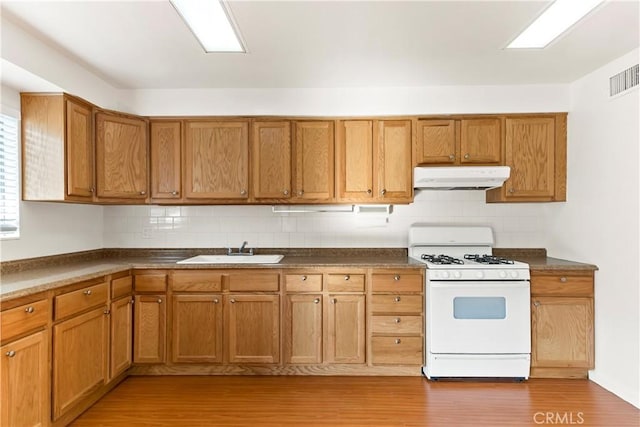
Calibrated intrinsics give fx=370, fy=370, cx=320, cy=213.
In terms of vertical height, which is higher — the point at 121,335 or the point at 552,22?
the point at 552,22

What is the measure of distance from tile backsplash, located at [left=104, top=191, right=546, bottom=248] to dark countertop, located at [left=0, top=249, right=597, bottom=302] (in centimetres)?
9

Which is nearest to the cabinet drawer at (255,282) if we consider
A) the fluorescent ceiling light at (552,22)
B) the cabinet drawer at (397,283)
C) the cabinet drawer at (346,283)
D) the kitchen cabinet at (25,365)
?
the cabinet drawer at (346,283)

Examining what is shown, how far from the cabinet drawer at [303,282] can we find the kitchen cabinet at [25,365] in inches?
63.9

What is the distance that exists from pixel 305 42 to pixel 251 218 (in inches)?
70.0

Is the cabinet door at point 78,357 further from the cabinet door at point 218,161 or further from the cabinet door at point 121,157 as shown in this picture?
the cabinet door at point 218,161

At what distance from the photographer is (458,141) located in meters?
3.34

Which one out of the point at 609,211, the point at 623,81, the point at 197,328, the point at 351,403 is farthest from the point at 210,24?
the point at 609,211

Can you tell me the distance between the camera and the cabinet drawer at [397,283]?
10.1ft

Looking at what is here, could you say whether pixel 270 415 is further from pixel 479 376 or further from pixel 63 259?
pixel 63 259

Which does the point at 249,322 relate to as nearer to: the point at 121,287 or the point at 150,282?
the point at 150,282

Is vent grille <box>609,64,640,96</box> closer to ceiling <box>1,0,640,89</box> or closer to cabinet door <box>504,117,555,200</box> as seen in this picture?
ceiling <box>1,0,640,89</box>

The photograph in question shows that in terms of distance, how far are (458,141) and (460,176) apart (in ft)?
1.24

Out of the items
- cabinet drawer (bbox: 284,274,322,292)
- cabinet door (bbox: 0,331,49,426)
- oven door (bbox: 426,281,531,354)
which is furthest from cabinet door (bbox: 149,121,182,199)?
oven door (bbox: 426,281,531,354)

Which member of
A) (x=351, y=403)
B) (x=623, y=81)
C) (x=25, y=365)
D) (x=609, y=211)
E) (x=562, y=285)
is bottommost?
(x=351, y=403)
